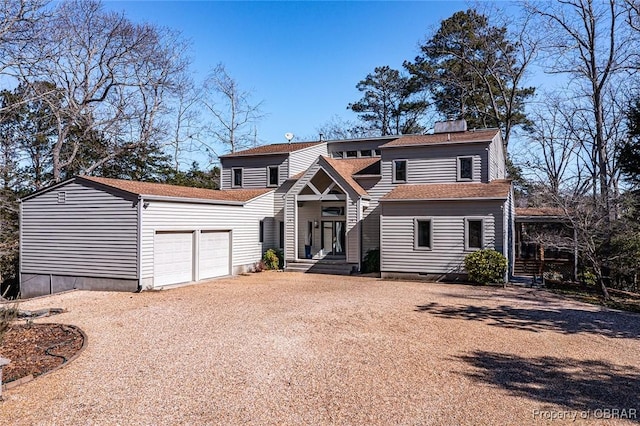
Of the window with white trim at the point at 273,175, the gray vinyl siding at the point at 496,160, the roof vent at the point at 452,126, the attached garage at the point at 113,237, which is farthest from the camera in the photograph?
the window with white trim at the point at 273,175

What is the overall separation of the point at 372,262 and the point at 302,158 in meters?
7.94

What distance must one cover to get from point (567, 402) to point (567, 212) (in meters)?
Result: 11.4

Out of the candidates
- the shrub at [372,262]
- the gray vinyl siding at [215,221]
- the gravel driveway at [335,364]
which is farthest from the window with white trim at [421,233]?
the gray vinyl siding at [215,221]

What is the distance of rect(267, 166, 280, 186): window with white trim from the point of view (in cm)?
2298

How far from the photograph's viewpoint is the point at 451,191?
17672mm

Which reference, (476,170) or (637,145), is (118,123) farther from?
(637,145)

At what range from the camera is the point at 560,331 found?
920 centimetres

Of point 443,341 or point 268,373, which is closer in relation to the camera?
point 268,373

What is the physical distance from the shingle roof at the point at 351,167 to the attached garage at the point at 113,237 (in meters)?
6.01

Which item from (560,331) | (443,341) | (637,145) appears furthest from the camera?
(637,145)

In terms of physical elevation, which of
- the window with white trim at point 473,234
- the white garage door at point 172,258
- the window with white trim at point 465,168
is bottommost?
the white garage door at point 172,258

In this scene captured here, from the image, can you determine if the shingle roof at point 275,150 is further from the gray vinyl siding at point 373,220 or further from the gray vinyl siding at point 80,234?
the gray vinyl siding at point 80,234

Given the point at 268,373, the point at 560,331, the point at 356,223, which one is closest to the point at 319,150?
the point at 356,223

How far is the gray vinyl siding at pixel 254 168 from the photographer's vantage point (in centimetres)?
2283
